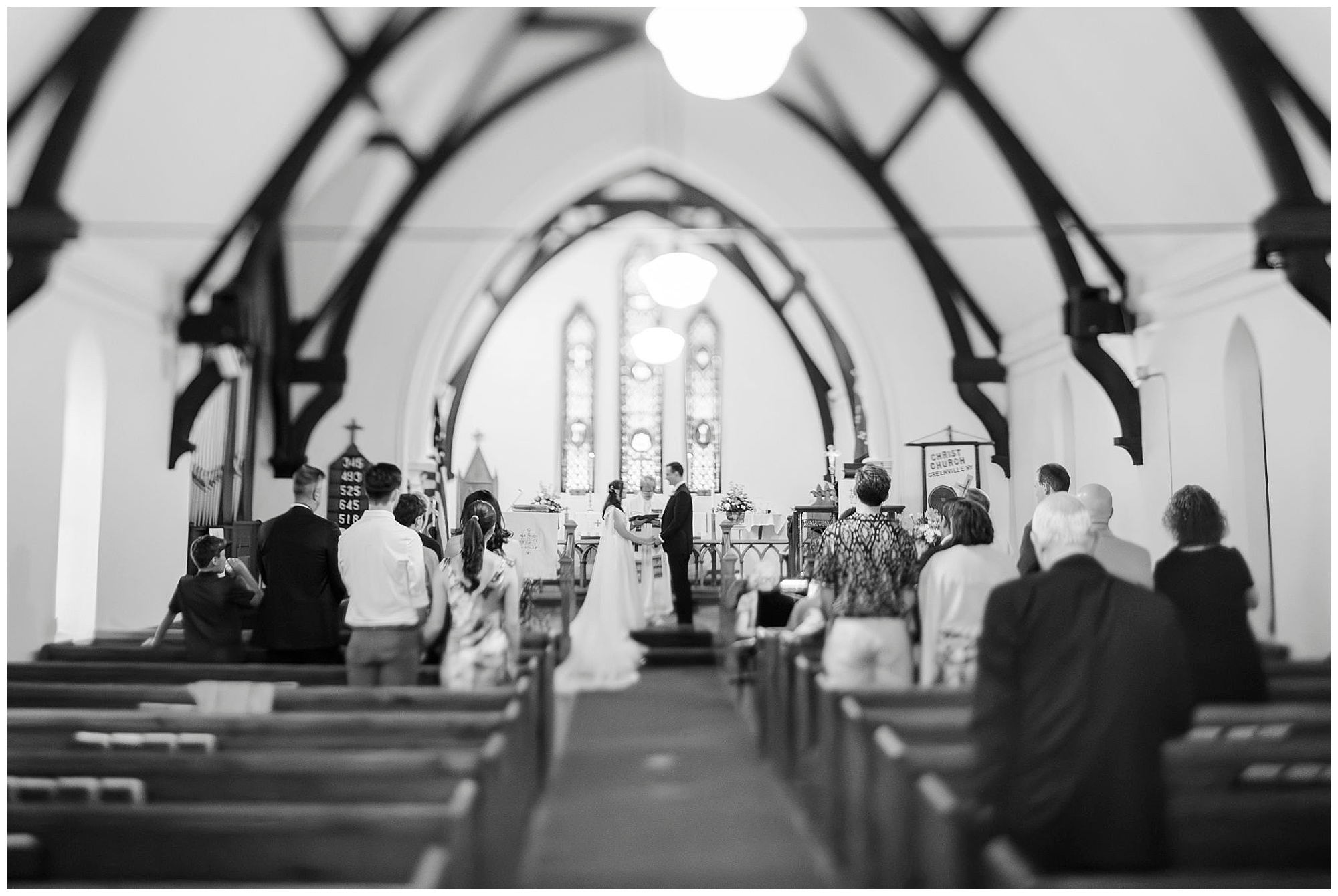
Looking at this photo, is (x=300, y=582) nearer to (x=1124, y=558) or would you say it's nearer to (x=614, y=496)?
(x=614, y=496)

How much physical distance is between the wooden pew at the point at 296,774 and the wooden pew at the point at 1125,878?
44.6 inches

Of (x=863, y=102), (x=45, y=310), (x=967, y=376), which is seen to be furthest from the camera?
(x=967, y=376)

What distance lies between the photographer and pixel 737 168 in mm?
10312

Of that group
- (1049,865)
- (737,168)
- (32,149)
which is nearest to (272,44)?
(32,149)

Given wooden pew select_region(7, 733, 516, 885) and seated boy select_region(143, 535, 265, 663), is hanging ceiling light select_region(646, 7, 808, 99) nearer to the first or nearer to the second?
seated boy select_region(143, 535, 265, 663)

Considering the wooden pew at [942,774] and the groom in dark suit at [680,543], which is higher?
the groom in dark suit at [680,543]

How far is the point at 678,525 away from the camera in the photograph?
289 inches

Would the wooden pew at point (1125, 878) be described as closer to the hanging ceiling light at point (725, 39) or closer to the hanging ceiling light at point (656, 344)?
the hanging ceiling light at point (725, 39)

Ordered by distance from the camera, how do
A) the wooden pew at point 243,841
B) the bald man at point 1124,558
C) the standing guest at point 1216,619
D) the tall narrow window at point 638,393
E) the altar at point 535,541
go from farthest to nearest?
the tall narrow window at point 638,393 → the altar at point 535,541 → the bald man at point 1124,558 → the standing guest at point 1216,619 → the wooden pew at point 243,841

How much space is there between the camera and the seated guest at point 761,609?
6.08 metres

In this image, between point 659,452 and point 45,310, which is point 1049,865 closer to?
point 45,310

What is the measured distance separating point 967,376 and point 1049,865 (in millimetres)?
8127

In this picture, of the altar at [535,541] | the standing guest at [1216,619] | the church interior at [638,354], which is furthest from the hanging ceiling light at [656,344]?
the standing guest at [1216,619]

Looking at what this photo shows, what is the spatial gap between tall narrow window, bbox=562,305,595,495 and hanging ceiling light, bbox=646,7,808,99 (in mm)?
11658
